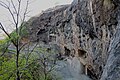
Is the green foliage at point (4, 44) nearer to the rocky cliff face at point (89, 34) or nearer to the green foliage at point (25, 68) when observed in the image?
the green foliage at point (25, 68)

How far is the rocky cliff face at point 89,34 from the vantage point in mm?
5518

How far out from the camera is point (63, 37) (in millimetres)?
18250

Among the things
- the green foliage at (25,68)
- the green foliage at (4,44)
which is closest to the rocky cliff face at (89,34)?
the green foliage at (25,68)

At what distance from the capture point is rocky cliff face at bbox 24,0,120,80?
18.1ft

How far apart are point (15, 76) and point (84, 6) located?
4885mm

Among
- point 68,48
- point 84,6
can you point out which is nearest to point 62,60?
point 68,48

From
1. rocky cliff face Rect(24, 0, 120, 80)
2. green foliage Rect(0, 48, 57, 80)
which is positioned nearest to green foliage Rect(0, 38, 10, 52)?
green foliage Rect(0, 48, 57, 80)

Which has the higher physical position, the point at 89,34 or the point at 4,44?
the point at 4,44

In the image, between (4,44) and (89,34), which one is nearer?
(4,44)

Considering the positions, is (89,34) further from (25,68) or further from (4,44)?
(4,44)

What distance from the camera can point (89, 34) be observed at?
42.0ft

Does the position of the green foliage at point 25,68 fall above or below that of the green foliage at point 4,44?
below

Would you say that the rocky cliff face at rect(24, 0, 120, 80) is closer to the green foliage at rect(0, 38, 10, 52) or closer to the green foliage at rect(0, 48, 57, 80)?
the green foliage at rect(0, 48, 57, 80)

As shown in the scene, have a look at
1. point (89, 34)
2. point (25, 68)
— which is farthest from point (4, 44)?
point (89, 34)
